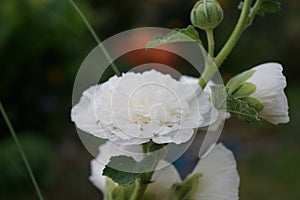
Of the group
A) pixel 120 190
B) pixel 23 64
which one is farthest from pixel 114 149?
pixel 23 64

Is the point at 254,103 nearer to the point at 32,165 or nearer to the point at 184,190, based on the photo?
the point at 184,190

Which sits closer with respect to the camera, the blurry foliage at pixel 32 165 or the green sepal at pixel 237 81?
the green sepal at pixel 237 81

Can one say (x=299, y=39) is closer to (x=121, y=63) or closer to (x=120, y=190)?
(x=121, y=63)

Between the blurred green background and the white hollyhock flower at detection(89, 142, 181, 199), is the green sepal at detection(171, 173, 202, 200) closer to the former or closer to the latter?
the white hollyhock flower at detection(89, 142, 181, 199)

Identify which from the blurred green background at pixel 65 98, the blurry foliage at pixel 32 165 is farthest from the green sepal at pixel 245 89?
the blurry foliage at pixel 32 165

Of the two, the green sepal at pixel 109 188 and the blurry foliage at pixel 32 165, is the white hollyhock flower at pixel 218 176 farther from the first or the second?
the blurry foliage at pixel 32 165
